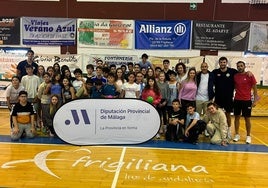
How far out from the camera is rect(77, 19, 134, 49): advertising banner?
33.1ft

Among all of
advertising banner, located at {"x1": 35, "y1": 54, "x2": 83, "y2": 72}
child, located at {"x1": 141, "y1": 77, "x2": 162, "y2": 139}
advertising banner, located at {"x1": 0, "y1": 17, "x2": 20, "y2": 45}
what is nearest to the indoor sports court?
child, located at {"x1": 141, "y1": 77, "x2": 162, "y2": 139}

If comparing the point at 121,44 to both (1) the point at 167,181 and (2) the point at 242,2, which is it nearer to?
(2) the point at 242,2

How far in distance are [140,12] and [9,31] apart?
491cm

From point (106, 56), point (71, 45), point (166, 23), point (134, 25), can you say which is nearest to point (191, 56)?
point (166, 23)

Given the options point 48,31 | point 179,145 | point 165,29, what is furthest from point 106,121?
point 48,31

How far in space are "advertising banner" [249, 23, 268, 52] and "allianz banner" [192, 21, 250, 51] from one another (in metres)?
0.18

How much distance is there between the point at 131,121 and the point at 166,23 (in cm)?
543

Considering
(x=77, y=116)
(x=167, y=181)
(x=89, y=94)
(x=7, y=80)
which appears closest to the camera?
(x=167, y=181)

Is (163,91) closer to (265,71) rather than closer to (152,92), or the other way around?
(152,92)

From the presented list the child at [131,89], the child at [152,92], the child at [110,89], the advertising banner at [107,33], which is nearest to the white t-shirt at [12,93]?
the child at [110,89]

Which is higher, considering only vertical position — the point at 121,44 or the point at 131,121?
the point at 121,44

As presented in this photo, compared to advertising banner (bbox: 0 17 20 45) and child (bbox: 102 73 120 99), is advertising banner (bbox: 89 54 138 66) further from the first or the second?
child (bbox: 102 73 120 99)

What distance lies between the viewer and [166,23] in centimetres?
996

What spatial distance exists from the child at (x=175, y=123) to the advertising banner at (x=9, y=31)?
7.13 m
